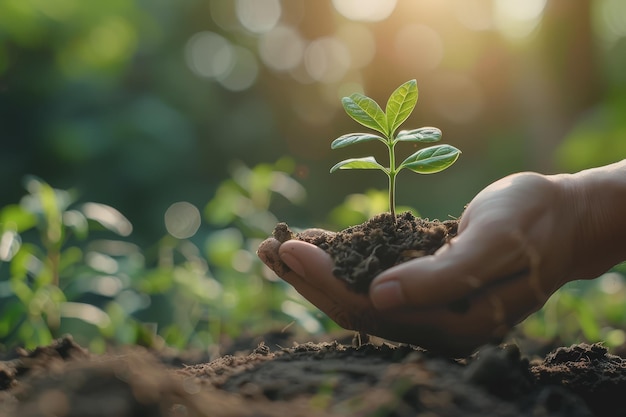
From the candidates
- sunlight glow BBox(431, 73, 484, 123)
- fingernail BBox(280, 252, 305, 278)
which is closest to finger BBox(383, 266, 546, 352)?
fingernail BBox(280, 252, 305, 278)

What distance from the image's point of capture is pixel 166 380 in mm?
652

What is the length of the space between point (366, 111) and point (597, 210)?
0.51m

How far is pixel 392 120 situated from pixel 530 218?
33 cm

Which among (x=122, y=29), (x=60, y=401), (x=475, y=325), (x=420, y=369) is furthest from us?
(x=122, y=29)

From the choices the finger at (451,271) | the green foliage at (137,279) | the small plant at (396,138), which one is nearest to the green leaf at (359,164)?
the small plant at (396,138)

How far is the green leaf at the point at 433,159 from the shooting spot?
109 centimetres

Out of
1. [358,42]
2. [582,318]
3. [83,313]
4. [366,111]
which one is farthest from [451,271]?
[358,42]

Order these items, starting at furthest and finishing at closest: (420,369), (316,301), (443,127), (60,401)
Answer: (443,127) < (316,301) < (420,369) < (60,401)

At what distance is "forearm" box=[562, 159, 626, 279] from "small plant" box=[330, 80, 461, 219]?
292 millimetres

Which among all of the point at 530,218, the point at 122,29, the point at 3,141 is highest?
the point at 122,29

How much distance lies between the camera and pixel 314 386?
0.79 metres

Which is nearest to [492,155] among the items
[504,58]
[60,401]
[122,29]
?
[504,58]

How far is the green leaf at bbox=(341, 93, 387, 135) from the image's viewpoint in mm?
1156

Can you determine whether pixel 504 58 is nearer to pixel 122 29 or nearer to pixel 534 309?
pixel 122 29
